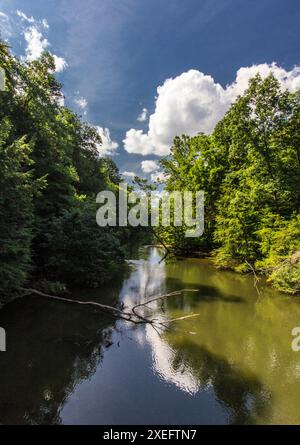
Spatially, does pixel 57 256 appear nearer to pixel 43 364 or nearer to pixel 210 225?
pixel 43 364

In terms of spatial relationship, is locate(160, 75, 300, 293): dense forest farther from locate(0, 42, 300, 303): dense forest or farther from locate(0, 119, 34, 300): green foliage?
locate(0, 119, 34, 300): green foliage

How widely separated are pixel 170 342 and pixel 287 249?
8512 mm

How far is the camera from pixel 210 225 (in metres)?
23.8

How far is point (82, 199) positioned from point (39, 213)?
117 inches

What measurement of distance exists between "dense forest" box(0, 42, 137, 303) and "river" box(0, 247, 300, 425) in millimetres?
1795

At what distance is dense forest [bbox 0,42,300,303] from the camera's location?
836 centimetres

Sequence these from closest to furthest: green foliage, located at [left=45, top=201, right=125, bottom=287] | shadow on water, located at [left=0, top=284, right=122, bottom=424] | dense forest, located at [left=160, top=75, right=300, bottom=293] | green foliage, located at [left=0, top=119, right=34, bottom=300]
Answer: shadow on water, located at [left=0, top=284, right=122, bottom=424] → green foliage, located at [left=0, top=119, right=34, bottom=300] → green foliage, located at [left=45, top=201, right=125, bottom=287] → dense forest, located at [left=160, top=75, right=300, bottom=293]

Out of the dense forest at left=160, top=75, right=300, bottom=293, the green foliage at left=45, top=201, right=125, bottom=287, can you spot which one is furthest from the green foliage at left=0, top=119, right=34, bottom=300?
the dense forest at left=160, top=75, right=300, bottom=293

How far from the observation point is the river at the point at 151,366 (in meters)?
4.68

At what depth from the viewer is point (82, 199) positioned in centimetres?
1638

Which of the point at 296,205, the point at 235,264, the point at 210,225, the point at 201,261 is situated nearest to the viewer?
the point at 296,205

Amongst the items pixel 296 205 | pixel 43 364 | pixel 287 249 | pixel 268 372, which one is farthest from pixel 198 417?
pixel 296 205

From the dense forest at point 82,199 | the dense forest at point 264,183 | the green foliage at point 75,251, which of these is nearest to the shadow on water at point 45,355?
the dense forest at point 82,199

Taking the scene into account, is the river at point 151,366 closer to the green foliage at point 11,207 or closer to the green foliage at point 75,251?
the green foliage at point 11,207
